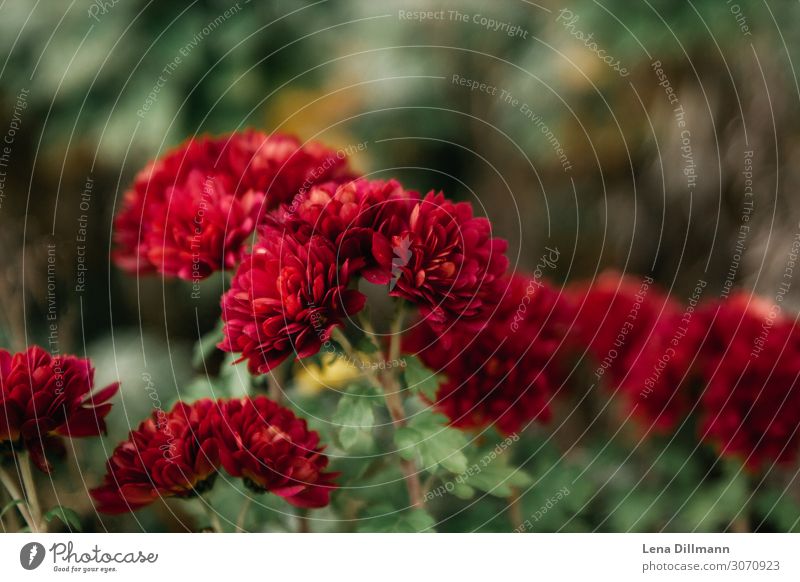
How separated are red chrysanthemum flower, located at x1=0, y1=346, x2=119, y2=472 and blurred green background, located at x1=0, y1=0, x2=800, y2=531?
11 cm

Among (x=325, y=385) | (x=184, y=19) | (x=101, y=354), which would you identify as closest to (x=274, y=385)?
(x=325, y=385)

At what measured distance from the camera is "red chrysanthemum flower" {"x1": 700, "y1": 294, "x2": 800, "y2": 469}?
50cm

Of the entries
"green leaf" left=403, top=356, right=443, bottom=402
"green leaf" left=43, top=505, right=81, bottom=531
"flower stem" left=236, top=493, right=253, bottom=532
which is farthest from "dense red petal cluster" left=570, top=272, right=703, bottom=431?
"green leaf" left=43, top=505, right=81, bottom=531

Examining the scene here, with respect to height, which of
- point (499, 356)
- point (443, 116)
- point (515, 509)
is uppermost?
point (443, 116)

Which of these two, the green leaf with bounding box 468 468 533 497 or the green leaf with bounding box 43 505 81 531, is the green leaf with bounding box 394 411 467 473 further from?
the green leaf with bounding box 43 505 81 531

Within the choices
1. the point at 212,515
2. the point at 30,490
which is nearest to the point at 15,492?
the point at 30,490

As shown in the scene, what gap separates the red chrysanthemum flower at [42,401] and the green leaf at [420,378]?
19cm

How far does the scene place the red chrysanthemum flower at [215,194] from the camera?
452 mm

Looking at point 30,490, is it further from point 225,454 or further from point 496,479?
point 496,479

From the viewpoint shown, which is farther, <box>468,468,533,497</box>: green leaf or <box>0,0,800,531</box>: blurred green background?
<box>0,0,800,531</box>: blurred green background

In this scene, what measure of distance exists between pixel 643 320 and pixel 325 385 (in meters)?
0.21

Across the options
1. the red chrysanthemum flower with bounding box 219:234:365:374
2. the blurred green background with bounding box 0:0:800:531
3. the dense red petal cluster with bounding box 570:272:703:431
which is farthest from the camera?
the blurred green background with bounding box 0:0:800:531

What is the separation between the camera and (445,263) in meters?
0.42

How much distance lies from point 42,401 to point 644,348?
0.35m
